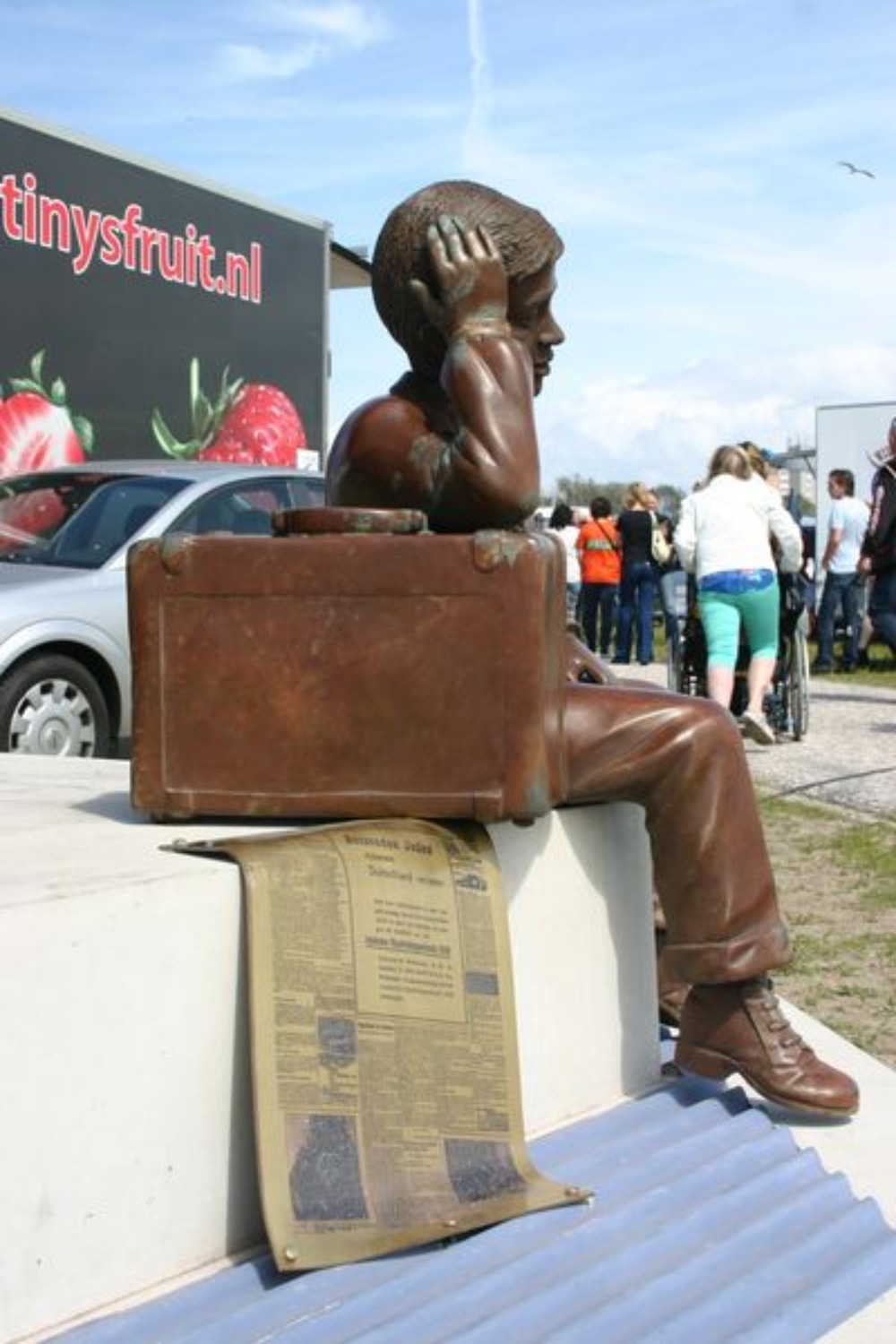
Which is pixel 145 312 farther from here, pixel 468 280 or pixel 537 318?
pixel 468 280

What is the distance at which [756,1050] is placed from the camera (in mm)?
2730

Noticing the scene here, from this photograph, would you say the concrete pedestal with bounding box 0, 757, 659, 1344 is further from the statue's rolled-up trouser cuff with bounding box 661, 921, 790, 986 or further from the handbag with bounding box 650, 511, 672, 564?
the handbag with bounding box 650, 511, 672, 564

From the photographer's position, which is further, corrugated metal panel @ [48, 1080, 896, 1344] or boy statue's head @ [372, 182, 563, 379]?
boy statue's head @ [372, 182, 563, 379]

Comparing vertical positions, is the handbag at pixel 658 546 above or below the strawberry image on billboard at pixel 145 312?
below

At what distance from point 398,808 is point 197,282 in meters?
8.15

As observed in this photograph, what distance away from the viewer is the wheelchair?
1012cm

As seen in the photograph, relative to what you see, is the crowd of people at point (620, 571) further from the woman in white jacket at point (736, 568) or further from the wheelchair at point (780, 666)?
the woman in white jacket at point (736, 568)

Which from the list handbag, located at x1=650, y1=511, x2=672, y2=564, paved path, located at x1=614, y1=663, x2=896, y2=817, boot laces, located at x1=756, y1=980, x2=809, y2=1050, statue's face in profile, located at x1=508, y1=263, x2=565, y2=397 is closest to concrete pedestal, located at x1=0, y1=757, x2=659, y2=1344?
boot laces, located at x1=756, y1=980, x2=809, y2=1050

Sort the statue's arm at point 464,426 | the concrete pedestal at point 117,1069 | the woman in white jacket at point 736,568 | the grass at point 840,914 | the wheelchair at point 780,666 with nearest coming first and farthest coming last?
the concrete pedestal at point 117,1069 < the statue's arm at point 464,426 < the grass at point 840,914 < the woman in white jacket at point 736,568 < the wheelchair at point 780,666

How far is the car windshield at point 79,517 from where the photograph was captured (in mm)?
7684

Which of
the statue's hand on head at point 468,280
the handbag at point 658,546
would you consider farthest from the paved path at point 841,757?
the statue's hand on head at point 468,280

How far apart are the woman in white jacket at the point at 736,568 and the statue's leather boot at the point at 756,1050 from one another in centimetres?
642

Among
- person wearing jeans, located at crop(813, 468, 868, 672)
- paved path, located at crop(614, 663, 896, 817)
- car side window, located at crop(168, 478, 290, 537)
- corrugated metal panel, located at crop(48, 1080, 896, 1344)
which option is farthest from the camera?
person wearing jeans, located at crop(813, 468, 868, 672)

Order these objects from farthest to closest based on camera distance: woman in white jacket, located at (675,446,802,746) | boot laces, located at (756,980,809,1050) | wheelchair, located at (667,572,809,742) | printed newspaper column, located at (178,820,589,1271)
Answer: wheelchair, located at (667,572,809,742), woman in white jacket, located at (675,446,802,746), boot laces, located at (756,980,809,1050), printed newspaper column, located at (178,820,589,1271)
